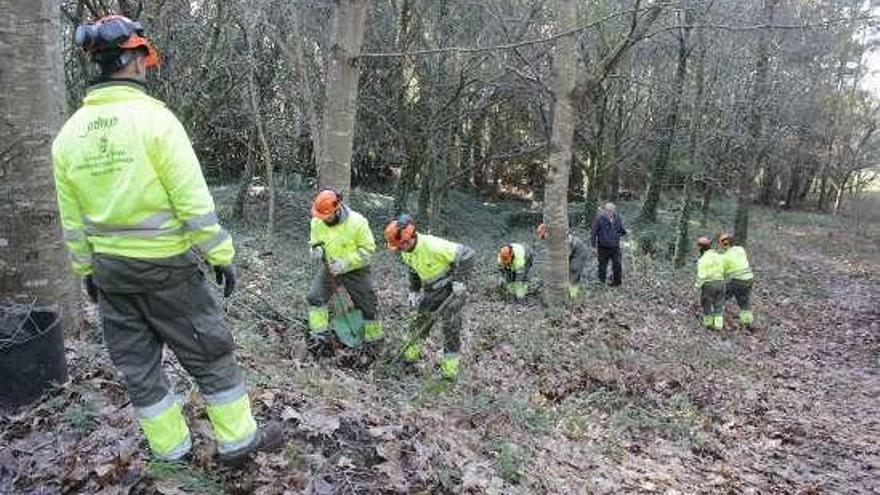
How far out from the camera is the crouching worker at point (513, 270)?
45.6ft

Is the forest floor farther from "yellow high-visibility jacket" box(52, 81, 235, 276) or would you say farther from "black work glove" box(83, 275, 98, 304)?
"yellow high-visibility jacket" box(52, 81, 235, 276)

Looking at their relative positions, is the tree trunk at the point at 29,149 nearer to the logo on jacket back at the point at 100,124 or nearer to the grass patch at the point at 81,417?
the grass patch at the point at 81,417

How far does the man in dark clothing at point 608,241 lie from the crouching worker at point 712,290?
7.21ft

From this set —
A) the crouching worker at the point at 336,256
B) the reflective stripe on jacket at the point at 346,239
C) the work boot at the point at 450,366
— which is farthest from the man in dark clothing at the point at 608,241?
the reflective stripe on jacket at the point at 346,239

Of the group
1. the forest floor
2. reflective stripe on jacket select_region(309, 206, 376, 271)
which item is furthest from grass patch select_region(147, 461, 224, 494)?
reflective stripe on jacket select_region(309, 206, 376, 271)

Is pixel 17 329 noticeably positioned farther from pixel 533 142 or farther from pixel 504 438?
pixel 533 142

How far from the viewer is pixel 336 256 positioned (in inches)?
335

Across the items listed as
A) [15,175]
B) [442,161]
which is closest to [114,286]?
[15,175]

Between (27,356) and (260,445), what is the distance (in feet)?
5.29

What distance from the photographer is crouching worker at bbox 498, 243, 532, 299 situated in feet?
45.6

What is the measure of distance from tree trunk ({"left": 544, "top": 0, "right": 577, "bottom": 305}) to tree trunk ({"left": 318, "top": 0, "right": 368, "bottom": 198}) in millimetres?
4783

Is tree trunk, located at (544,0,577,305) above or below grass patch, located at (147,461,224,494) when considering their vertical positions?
above

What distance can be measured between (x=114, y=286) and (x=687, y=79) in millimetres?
20574

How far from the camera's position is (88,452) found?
447 centimetres
